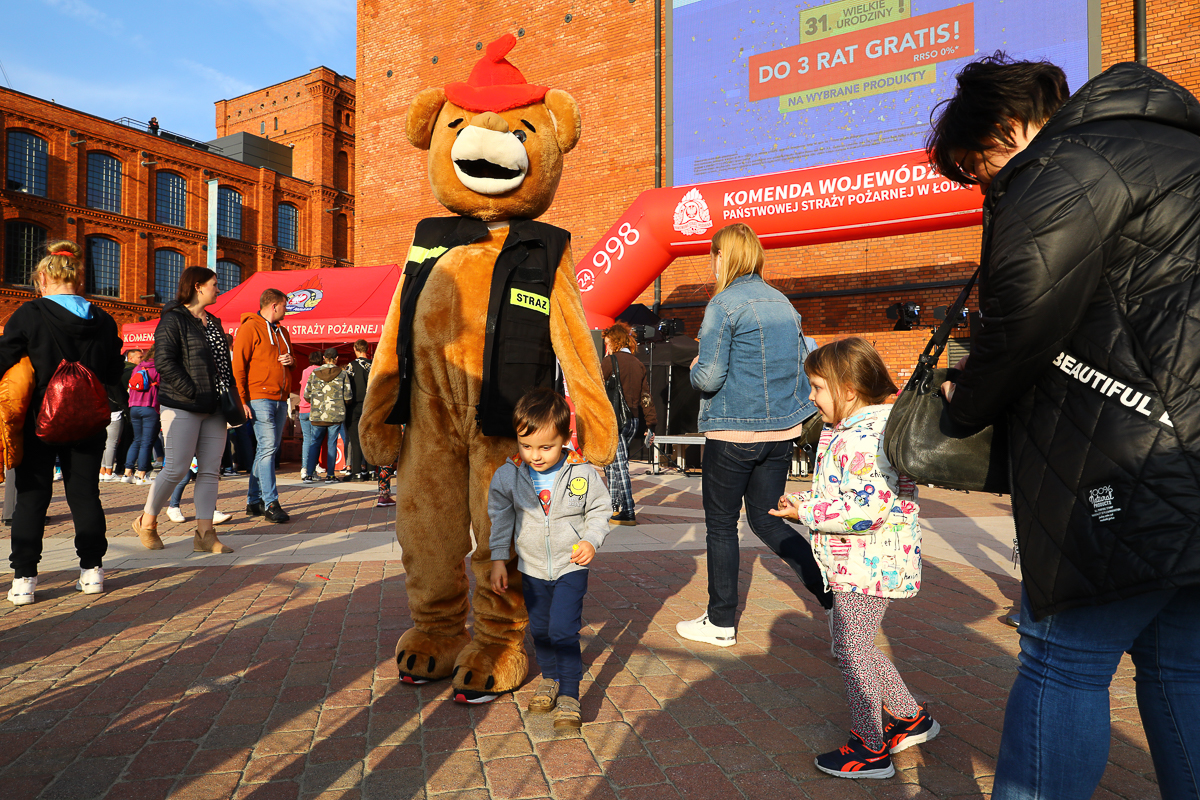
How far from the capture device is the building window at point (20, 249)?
96.1 feet

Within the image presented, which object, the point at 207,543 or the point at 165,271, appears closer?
the point at 207,543

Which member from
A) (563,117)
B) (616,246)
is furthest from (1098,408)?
(616,246)

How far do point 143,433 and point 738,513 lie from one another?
925cm

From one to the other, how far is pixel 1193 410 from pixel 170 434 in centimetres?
543

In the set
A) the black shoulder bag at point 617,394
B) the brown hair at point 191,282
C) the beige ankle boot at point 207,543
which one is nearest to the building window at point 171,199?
the brown hair at point 191,282

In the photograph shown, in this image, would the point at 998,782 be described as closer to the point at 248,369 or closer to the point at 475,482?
the point at 475,482

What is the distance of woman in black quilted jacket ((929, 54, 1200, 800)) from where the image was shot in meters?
1.26

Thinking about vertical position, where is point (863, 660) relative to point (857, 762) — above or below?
above

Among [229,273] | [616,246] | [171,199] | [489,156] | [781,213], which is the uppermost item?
[171,199]

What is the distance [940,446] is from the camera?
1.60m

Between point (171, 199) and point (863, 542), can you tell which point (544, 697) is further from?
point (171, 199)

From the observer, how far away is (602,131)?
17.2m

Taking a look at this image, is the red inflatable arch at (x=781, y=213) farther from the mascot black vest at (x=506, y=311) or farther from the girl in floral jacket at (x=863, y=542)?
the girl in floral jacket at (x=863, y=542)

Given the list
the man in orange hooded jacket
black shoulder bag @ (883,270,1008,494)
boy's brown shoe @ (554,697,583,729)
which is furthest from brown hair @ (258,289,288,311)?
black shoulder bag @ (883,270,1008,494)
